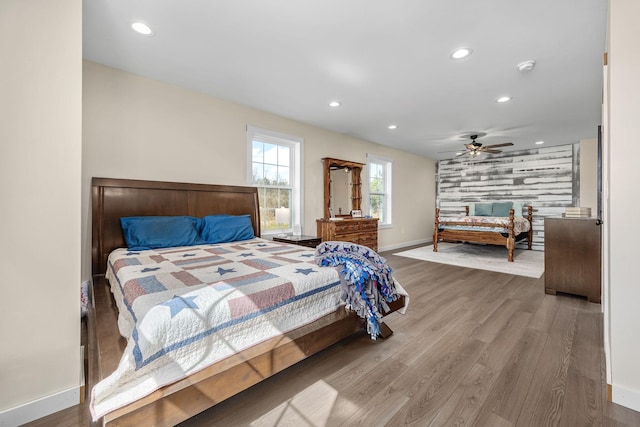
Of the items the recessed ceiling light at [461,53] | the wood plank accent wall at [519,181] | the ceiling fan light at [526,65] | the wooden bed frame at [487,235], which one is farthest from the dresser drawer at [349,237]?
the wood plank accent wall at [519,181]

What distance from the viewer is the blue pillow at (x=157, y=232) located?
2.68 meters

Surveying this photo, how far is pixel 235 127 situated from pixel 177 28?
1582 millimetres

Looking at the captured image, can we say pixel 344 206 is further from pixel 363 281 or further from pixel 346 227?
pixel 363 281

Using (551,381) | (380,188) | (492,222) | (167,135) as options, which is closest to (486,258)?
(492,222)

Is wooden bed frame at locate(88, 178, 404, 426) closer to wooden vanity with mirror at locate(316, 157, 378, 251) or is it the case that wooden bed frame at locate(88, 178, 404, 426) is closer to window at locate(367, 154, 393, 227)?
wooden vanity with mirror at locate(316, 157, 378, 251)

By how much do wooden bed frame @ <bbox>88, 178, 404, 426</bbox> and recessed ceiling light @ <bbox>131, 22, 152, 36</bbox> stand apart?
56.5 inches

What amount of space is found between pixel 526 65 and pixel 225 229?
3.66m

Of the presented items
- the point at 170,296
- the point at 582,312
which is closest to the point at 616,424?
the point at 582,312

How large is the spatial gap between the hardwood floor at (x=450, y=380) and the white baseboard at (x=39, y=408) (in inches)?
1.7

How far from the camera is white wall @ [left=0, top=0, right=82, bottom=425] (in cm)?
132

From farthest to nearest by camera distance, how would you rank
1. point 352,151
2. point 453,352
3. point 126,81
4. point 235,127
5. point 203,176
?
point 352,151, point 235,127, point 203,176, point 126,81, point 453,352

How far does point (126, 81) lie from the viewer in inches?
115

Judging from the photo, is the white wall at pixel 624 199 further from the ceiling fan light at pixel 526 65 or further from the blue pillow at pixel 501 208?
the blue pillow at pixel 501 208

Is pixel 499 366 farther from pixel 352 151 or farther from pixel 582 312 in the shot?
pixel 352 151
